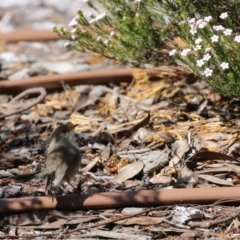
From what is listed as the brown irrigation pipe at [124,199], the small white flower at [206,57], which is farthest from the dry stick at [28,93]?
the small white flower at [206,57]

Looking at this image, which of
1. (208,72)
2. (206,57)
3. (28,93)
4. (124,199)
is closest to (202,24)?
(206,57)

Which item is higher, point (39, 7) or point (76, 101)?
point (39, 7)

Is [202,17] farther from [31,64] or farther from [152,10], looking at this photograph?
[31,64]

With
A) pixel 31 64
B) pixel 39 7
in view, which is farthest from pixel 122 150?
pixel 39 7

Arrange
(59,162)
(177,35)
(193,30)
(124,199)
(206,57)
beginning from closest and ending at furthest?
(124,199) < (206,57) < (193,30) < (59,162) < (177,35)

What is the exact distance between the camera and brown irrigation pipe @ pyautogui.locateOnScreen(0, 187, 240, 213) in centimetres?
504

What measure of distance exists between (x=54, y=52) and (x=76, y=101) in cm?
236

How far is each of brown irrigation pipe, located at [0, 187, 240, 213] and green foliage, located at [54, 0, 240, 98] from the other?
84 cm

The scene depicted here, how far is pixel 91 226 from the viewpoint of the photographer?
5.06 meters

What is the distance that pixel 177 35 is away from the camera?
6.34 meters

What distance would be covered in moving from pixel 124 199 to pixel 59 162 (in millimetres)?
654

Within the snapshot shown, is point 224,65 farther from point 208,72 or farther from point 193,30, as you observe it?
A: point 193,30

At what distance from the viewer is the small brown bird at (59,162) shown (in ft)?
17.5

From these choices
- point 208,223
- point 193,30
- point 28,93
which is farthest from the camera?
point 28,93
